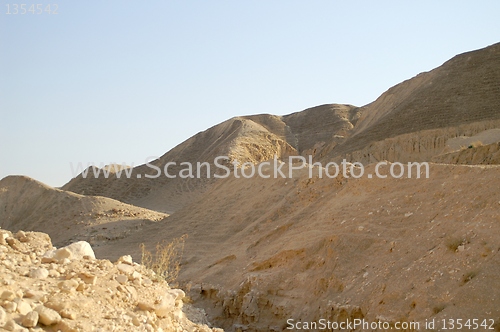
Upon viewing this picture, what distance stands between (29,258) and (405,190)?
6.05 meters

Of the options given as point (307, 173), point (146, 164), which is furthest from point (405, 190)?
point (146, 164)

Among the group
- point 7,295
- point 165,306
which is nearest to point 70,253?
point 165,306

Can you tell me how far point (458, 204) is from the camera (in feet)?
26.3

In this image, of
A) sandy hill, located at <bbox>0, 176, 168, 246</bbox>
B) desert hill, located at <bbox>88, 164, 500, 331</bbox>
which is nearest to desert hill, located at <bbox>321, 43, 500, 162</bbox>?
sandy hill, located at <bbox>0, 176, 168, 246</bbox>

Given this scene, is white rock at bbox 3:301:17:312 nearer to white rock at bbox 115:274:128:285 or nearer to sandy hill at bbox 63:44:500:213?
white rock at bbox 115:274:128:285

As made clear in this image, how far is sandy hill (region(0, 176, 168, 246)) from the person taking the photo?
59.0ft

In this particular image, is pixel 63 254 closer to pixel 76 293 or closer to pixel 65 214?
pixel 76 293

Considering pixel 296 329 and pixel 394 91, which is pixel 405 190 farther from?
pixel 394 91

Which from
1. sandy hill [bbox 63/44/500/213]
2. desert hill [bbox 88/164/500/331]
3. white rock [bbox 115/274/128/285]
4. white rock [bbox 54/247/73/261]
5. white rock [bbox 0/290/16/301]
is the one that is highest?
sandy hill [bbox 63/44/500/213]

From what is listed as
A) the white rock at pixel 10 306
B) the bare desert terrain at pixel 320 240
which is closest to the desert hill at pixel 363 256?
the bare desert terrain at pixel 320 240

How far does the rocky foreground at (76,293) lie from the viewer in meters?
4.22

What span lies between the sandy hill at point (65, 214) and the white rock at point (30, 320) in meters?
13.0

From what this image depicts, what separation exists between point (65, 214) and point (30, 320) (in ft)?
56.4

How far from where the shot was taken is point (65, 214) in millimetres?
20500
